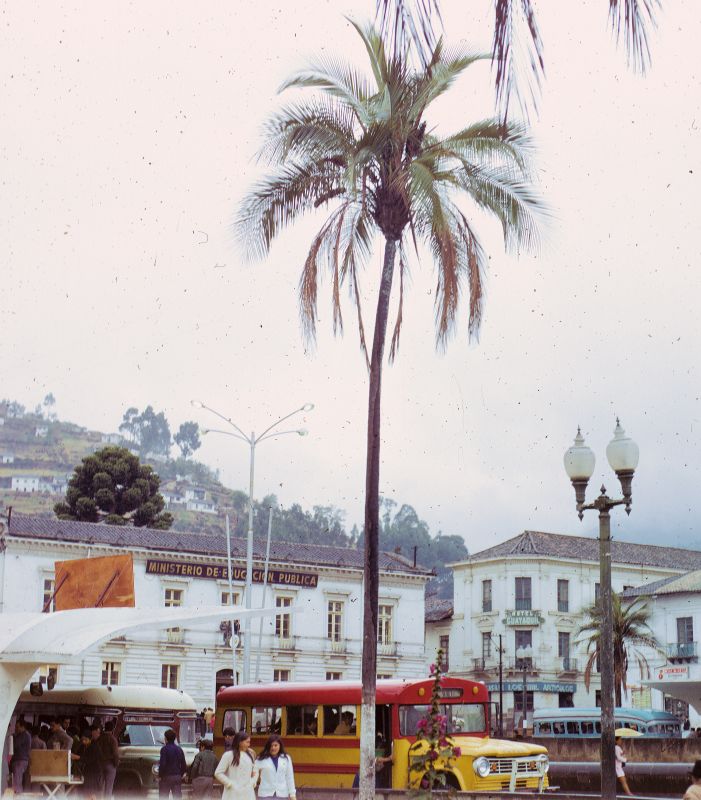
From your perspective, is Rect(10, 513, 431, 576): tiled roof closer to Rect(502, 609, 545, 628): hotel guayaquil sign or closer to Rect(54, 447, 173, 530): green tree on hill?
Rect(54, 447, 173, 530): green tree on hill

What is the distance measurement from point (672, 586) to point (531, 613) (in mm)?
8703

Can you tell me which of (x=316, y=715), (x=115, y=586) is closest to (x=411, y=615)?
(x=115, y=586)

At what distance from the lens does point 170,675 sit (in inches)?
2234

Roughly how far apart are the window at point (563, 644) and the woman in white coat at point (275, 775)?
62472 mm

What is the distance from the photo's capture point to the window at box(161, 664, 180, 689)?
56.5 meters

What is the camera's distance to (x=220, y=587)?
5878cm

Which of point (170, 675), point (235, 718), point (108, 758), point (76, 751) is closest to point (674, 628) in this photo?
point (170, 675)

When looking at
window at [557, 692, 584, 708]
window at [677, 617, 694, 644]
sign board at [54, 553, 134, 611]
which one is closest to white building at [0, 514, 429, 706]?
window at [557, 692, 584, 708]

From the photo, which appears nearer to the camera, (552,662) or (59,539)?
(59,539)

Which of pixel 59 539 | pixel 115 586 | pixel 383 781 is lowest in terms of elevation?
pixel 383 781

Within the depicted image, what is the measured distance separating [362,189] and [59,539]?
38.6 metres

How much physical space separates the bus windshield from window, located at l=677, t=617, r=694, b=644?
161 ft

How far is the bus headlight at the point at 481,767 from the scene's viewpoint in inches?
764

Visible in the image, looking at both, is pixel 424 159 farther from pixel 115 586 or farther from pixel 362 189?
pixel 115 586
